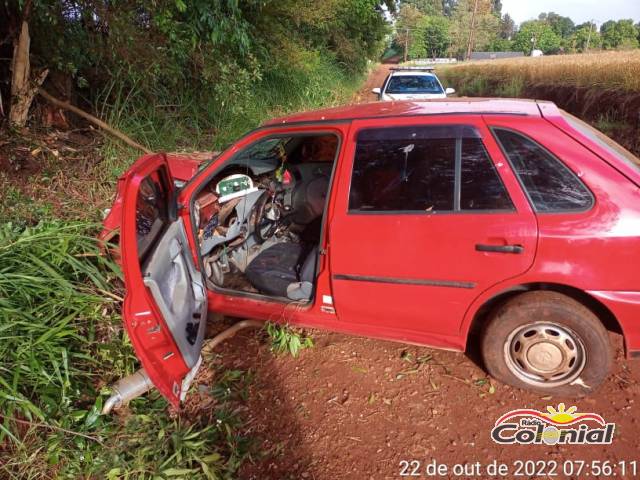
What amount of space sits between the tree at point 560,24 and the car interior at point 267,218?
395ft

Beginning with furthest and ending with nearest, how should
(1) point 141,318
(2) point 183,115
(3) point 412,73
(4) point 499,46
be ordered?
1. (4) point 499,46
2. (3) point 412,73
3. (2) point 183,115
4. (1) point 141,318

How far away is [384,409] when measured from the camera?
2484 mm

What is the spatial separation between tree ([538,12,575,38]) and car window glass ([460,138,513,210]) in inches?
4778

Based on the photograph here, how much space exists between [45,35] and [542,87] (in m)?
15.6

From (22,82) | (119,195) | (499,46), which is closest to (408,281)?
(119,195)

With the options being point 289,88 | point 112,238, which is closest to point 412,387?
point 112,238

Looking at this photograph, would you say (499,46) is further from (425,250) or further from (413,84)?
(425,250)

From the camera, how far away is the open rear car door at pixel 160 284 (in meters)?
2.04

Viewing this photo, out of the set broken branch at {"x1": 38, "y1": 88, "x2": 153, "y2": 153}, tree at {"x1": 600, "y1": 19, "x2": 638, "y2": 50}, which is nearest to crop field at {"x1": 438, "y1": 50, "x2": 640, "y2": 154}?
broken branch at {"x1": 38, "y1": 88, "x2": 153, "y2": 153}

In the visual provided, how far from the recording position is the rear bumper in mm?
2086

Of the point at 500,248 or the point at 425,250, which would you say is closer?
the point at 500,248

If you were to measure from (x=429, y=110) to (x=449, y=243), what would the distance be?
83 cm

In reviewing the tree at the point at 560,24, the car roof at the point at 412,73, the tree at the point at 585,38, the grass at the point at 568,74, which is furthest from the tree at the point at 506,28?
the car roof at the point at 412,73

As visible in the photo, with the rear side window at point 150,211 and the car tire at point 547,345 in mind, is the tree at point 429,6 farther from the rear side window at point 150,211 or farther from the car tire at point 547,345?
the car tire at point 547,345
